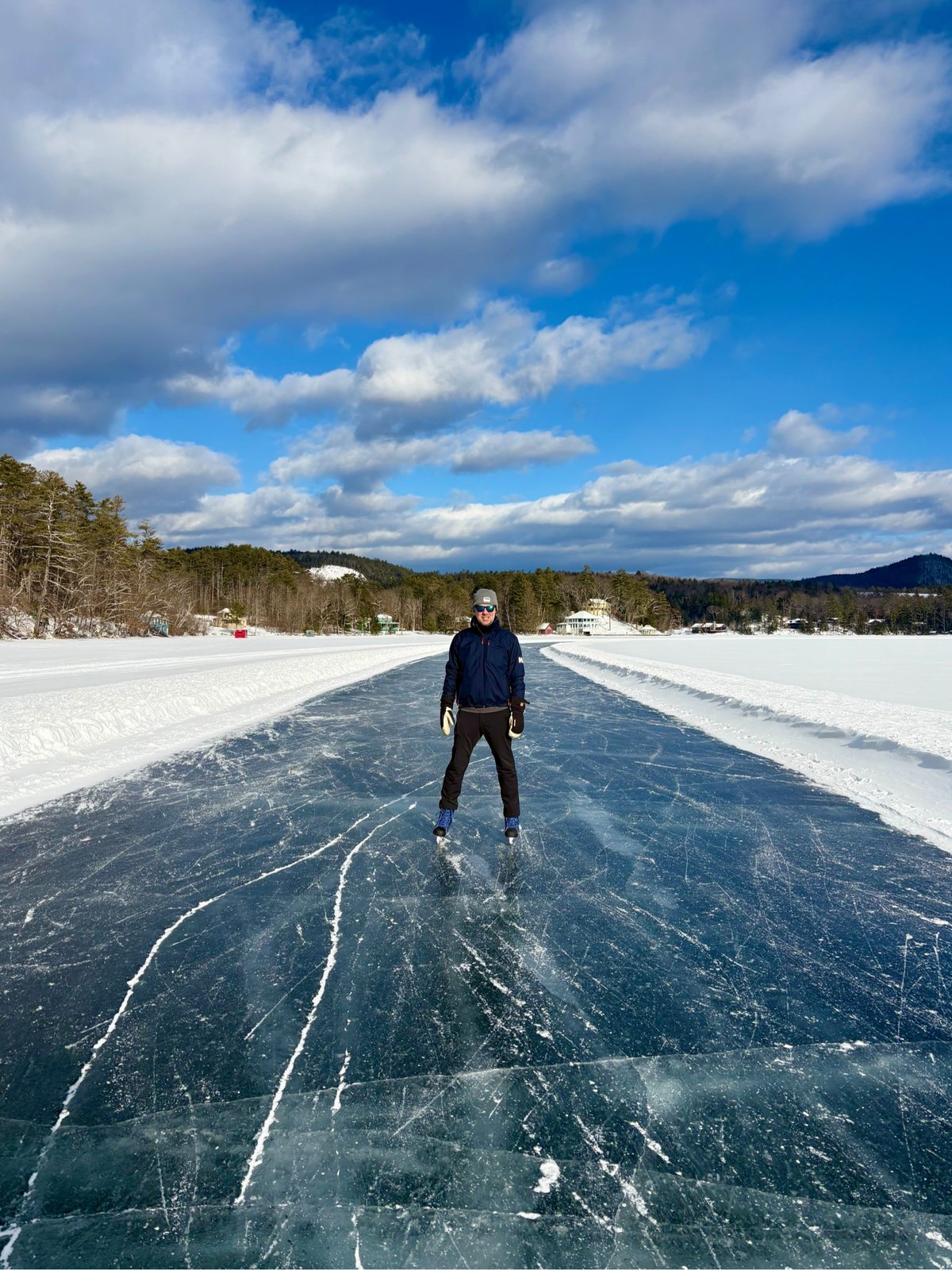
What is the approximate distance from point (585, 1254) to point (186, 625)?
255ft

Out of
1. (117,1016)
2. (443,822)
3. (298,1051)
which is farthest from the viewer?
(443,822)

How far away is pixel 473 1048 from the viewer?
2.93m

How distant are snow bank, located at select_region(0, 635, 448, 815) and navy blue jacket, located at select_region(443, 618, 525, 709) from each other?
15.3 ft

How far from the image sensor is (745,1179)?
2.24 metres

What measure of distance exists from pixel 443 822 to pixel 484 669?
1.37 m

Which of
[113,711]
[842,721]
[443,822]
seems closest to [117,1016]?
[443,822]

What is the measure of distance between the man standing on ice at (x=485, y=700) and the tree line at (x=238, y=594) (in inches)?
1879

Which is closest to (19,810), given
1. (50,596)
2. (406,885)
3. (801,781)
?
(406,885)

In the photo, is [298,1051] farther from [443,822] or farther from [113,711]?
[113,711]

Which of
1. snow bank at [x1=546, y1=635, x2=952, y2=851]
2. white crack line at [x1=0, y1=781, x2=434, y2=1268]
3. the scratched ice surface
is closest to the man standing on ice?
the scratched ice surface

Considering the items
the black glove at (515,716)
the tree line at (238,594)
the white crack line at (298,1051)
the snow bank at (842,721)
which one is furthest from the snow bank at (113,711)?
the tree line at (238,594)

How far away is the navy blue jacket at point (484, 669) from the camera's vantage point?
5.83 metres

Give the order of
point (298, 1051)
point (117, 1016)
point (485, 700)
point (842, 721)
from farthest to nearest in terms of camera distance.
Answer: point (842, 721) < point (485, 700) < point (117, 1016) < point (298, 1051)

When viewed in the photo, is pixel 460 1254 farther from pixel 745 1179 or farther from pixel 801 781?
pixel 801 781
